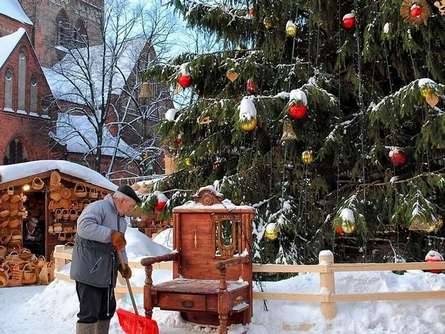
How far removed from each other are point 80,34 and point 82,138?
8.79m

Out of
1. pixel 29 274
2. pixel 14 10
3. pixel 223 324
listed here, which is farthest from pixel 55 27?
pixel 223 324

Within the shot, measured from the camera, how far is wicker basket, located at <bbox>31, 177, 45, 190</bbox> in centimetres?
1227

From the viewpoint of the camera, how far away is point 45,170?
1232 cm

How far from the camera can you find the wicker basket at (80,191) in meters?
Answer: 13.2

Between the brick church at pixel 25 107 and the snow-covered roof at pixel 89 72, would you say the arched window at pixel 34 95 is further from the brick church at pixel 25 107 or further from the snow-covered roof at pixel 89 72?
the snow-covered roof at pixel 89 72

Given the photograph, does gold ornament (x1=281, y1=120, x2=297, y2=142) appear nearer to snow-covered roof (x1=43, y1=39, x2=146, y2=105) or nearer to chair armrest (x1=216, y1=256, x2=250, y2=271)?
chair armrest (x1=216, y1=256, x2=250, y2=271)

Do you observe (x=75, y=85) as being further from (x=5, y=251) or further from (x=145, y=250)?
(x=145, y=250)

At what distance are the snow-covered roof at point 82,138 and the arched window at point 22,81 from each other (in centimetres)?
212

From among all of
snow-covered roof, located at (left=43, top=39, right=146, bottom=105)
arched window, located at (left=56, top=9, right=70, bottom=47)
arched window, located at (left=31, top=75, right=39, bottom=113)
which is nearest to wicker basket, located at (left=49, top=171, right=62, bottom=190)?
arched window, located at (left=31, top=75, right=39, bottom=113)

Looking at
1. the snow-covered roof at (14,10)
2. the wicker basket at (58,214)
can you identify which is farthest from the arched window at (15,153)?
the wicker basket at (58,214)

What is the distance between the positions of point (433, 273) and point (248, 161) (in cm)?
285

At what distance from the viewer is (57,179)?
1251 cm

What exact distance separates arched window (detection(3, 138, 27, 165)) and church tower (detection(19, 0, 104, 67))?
9346 mm

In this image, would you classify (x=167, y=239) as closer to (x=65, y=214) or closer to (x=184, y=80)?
(x=65, y=214)
